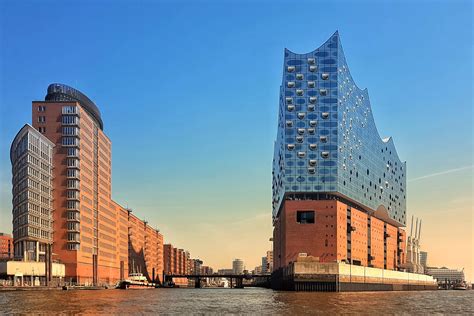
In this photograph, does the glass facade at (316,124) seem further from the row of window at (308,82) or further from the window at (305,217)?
the window at (305,217)

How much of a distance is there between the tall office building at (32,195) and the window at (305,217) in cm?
6331

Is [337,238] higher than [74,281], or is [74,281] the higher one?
[337,238]

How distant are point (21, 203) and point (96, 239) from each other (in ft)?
114

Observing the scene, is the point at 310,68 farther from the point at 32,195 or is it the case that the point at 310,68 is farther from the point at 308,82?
the point at 32,195

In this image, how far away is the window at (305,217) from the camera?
164 metres

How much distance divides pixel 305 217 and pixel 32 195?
2696 inches

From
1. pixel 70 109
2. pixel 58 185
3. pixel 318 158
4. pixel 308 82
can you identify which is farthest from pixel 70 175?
pixel 308 82

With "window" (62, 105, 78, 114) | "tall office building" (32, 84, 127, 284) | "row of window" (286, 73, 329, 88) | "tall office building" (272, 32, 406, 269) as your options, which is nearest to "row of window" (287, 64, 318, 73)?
"tall office building" (272, 32, 406, 269)

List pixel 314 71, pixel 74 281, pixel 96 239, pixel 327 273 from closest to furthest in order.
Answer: pixel 327 273 → pixel 74 281 → pixel 314 71 → pixel 96 239

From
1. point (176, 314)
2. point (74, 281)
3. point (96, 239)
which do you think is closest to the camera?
point (176, 314)

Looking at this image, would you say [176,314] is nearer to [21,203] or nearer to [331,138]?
[21,203]

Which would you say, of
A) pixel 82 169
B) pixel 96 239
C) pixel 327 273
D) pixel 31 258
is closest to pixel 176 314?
pixel 327 273

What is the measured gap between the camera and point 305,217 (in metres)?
165

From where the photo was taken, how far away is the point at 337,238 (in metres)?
163
